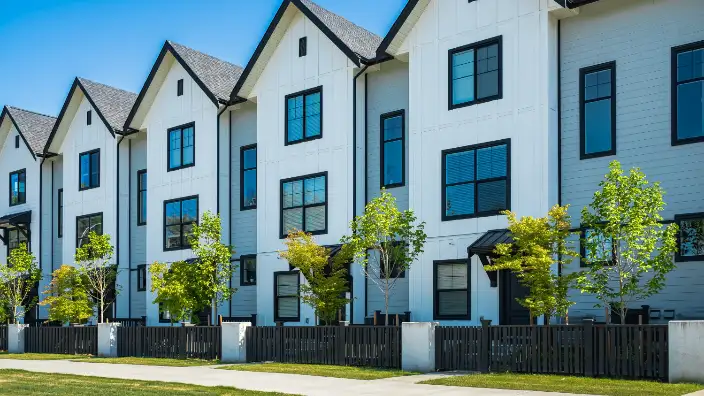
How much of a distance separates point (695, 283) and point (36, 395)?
14486 millimetres

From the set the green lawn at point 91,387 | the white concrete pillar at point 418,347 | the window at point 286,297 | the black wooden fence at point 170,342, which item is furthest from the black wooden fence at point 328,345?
the green lawn at point 91,387

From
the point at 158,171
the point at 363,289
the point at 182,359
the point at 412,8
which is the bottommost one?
the point at 182,359

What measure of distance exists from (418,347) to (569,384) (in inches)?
180

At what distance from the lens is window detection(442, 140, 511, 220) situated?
24.4 metres

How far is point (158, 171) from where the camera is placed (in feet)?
117

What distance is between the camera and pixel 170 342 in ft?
90.9

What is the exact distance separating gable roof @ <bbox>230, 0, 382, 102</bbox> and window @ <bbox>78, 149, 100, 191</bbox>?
9.62 meters

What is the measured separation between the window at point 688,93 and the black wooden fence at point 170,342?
44.6 ft

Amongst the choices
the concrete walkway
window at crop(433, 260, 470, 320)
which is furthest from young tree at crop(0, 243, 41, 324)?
window at crop(433, 260, 470, 320)

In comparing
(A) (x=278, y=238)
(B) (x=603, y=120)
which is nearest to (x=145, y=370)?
(A) (x=278, y=238)

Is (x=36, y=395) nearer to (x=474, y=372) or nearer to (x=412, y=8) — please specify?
(x=474, y=372)

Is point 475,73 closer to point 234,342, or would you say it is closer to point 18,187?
point 234,342

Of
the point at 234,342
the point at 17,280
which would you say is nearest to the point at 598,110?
the point at 234,342

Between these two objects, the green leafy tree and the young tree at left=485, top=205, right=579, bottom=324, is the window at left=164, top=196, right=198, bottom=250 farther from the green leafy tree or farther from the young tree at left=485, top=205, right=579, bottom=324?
the young tree at left=485, top=205, right=579, bottom=324
